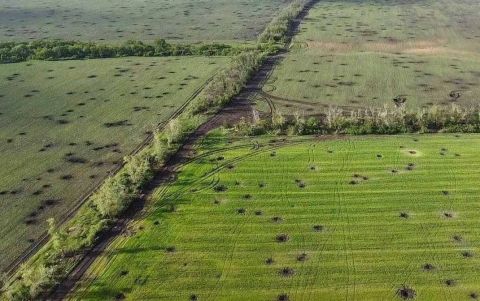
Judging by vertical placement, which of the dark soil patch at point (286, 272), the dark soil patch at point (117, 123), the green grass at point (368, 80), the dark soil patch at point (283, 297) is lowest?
the dark soil patch at point (283, 297)

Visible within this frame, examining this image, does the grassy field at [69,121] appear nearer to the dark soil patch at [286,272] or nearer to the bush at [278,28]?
the bush at [278,28]

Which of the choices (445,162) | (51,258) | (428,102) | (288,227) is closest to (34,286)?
(51,258)

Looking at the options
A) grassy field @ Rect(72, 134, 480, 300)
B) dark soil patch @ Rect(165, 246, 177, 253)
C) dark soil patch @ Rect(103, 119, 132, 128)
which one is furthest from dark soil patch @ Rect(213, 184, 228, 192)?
dark soil patch @ Rect(103, 119, 132, 128)

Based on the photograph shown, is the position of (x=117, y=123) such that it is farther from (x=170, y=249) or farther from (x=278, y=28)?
(x=278, y=28)

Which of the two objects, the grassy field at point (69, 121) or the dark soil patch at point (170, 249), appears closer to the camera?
the dark soil patch at point (170, 249)

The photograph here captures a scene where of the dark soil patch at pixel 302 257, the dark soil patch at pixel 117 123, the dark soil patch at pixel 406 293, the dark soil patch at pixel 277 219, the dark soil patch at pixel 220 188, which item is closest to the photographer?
the dark soil patch at pixel 406 293

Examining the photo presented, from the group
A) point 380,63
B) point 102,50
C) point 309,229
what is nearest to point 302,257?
point 309,229

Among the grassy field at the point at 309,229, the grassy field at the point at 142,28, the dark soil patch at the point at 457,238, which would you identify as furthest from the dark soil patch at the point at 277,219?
the grassy field at the point at 142,28

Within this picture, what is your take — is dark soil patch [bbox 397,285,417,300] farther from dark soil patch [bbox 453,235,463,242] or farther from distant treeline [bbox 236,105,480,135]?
distant treeline [bbox 236,105,480,135]
